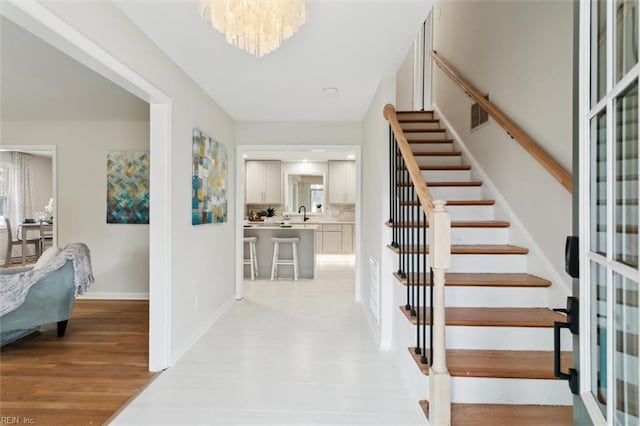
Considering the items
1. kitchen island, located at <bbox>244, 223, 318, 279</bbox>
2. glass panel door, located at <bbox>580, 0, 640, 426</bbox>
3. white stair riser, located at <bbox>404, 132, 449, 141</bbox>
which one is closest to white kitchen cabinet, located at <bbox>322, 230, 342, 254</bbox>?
kitchen island, located at <bbox>244, 223, 318, 279</bbox>

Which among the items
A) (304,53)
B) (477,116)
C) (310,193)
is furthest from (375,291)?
(310,193)

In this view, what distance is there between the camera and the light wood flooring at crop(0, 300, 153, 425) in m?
1.91

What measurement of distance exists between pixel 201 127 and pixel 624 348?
322cm

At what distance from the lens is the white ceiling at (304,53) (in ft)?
6.17

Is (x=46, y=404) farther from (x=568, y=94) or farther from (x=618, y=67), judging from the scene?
(x=568, y=94)

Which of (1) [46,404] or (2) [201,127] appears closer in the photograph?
(1) [46,404]

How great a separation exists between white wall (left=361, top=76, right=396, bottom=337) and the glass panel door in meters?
1.93

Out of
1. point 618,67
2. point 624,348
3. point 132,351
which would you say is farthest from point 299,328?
point 618,67

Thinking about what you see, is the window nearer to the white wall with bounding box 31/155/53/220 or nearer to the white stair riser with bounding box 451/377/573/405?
the white wall with bounding box 31/155/53/220

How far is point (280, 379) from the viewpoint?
2209mm

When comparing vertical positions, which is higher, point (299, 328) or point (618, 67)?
point (618, 67)

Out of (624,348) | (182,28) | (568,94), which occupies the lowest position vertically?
(624,348)

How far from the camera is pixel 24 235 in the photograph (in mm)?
6301

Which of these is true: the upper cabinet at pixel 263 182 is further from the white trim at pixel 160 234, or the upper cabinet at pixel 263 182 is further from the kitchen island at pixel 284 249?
the white trim at pixel 160 234
